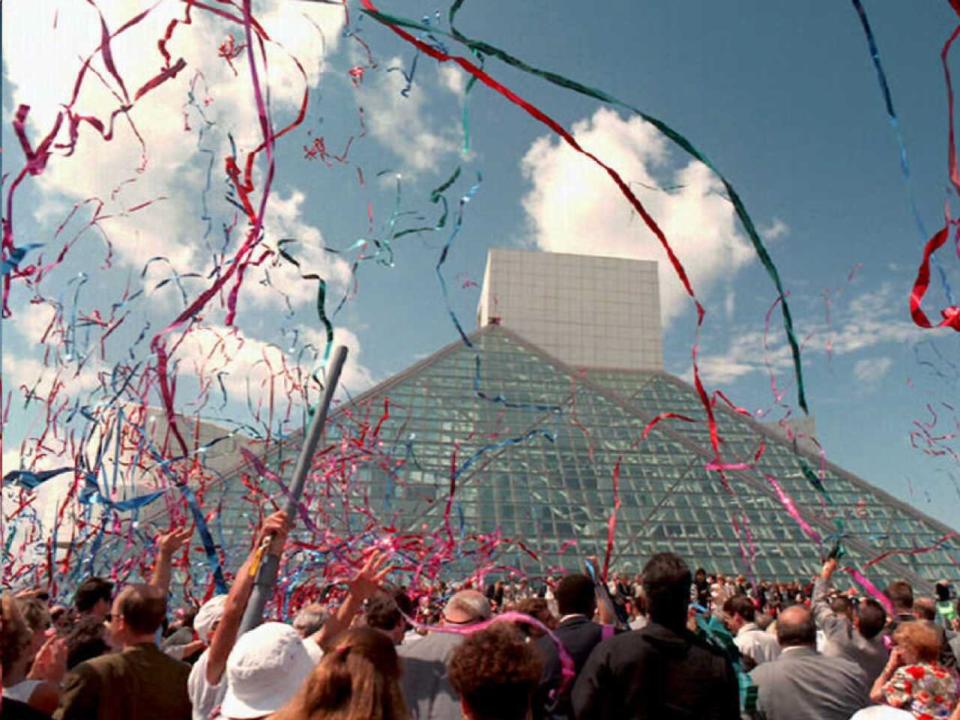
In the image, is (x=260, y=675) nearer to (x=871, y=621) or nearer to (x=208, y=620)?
(x=208, y=620)

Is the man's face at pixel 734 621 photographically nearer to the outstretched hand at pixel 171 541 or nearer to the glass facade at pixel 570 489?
the outstretched hand at pixel 171 541

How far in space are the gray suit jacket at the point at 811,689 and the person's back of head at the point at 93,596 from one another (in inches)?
122

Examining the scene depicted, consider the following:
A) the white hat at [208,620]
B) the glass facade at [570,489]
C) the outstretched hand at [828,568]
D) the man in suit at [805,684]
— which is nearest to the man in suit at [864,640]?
the outstretched hand at [828,568]

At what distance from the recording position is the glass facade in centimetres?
1691

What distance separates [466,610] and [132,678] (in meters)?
1.24

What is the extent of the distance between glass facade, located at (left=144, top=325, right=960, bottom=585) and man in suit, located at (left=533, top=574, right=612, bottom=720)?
9198 millimetres

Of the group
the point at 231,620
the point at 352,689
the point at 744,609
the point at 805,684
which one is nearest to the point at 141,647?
the point at 231,620

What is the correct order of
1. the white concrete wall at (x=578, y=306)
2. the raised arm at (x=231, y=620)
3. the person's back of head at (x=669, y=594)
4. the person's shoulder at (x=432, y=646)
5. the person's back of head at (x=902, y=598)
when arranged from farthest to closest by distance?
1. the white concrete wall at (x=578, y=306)
2. the person's back of head at (x=902, y=598)
3. the person's shoulder at (x=432, y=646)
4. the person's back of head at (x=669, y=594)
5. the raised arm at (x=231, y=620)

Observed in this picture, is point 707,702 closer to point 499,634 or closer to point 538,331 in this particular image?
point 499,634

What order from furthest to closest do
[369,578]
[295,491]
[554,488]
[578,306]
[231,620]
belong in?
1. [578,306]
2. [554,488]
3. [369,578]
4. [231,620]
5. [295,491]

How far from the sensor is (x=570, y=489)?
1955 cm

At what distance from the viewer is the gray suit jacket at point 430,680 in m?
2.79

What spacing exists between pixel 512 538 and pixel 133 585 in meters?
14.9

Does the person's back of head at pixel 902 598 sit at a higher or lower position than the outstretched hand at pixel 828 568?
lower
